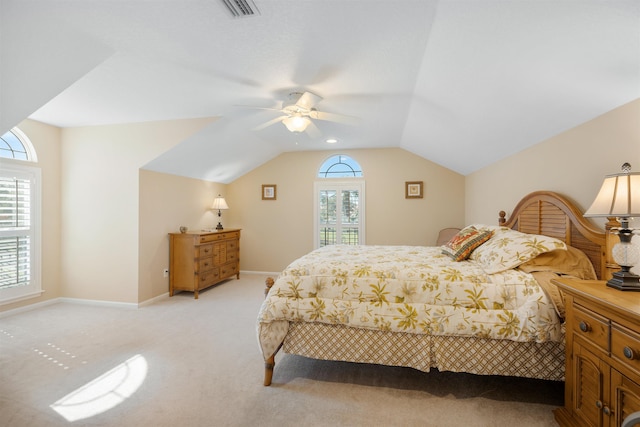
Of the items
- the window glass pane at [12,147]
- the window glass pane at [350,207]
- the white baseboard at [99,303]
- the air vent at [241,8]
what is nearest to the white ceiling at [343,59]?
the air vent at [241,8]

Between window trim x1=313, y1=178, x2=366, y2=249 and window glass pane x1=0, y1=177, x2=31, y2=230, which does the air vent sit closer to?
window glass pane x1=0, y1=177, x2=31, y2=230

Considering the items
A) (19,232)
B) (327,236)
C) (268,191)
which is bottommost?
(327,236)

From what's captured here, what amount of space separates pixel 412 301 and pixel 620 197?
4.13 ft

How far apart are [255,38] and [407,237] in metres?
4.18

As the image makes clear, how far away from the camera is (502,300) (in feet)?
6.26

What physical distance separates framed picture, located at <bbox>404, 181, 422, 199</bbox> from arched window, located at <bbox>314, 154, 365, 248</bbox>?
0.80 m

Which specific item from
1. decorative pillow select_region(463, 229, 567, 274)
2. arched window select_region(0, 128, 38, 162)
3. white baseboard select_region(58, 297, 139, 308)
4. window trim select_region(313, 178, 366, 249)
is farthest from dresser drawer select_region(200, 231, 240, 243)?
decorative pillow select_region(463, 229, 567, 274)

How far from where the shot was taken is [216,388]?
2053 mm

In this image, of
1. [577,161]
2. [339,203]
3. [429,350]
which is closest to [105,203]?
[339,203]

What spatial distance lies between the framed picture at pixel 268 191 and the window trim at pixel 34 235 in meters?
3.24

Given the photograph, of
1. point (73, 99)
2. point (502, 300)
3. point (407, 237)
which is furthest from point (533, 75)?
point (73, 99)

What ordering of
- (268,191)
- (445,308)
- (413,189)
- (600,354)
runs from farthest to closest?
(268,191) → (413,189) → (445,308) → (600,354)

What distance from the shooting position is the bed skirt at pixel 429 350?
185cm

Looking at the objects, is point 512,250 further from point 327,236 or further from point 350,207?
point 327,236
